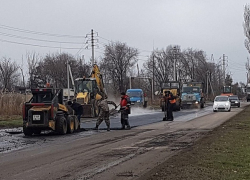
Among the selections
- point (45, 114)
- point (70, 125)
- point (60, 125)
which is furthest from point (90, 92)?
point (45, 114)

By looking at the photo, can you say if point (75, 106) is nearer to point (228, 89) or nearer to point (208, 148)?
point (208, 148)

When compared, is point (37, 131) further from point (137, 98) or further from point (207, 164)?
point (137, 98)

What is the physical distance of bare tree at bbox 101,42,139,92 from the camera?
86.3 metres

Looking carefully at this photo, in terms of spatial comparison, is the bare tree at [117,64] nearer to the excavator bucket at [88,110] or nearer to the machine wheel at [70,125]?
the excavator bucket at [88,110]

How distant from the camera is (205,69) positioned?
107500 mm

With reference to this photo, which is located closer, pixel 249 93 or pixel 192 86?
pixel 192 86

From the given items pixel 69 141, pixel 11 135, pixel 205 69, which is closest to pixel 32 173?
pixel 69 141

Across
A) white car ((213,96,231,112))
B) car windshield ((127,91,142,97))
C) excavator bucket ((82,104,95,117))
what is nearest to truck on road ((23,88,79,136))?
excavator bucket ((82,104,95,117))

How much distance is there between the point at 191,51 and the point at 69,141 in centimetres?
9818

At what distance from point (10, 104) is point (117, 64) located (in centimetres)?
5516

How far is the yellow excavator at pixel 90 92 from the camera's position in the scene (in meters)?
34.3

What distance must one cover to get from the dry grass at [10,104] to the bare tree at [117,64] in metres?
51.8

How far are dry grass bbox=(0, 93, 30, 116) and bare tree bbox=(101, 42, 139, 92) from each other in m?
51.8

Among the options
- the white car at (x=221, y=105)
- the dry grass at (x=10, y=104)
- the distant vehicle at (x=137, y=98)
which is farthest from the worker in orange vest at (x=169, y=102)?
the distant vehicle at (x=137, y=98)
